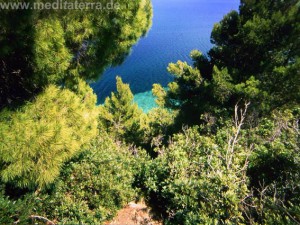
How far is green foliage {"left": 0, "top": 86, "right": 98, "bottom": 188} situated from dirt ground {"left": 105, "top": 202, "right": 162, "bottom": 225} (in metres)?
3.08

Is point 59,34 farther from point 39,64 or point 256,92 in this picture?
point 256,92

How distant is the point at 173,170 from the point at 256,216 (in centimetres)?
234

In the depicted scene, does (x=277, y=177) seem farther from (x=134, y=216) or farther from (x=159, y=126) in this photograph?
(x=159, y=126)

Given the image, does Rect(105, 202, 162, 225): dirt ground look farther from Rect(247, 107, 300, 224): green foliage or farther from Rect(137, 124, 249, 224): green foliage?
Rect(247, 107, 300, 224): green foliage

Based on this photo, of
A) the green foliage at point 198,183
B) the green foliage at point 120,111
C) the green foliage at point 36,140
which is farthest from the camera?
the green foliage at point 120,111

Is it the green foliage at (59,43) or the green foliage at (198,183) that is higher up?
the green foliage at (59,43)

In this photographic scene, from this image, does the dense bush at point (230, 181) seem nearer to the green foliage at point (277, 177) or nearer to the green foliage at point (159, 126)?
the green foliage at point (277, 177)

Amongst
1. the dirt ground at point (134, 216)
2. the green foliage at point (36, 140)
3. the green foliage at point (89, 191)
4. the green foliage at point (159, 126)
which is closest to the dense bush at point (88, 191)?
the green foliage at point (89, 191)

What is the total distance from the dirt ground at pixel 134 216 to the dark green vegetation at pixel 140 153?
0.70 ft

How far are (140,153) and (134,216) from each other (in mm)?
2702

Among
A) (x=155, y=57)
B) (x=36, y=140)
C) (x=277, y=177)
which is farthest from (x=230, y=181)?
(x=155, y=57)

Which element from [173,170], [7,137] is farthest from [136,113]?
[7,137]

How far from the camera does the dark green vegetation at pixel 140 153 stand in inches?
125

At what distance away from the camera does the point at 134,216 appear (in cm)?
590
